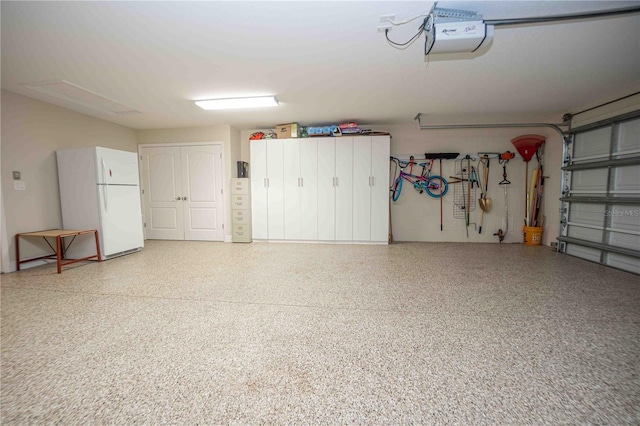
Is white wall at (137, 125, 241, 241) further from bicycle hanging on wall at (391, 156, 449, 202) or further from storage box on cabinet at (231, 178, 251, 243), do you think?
bicycle hanging on wall at (391, 156, 449, 202)

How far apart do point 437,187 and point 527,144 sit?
173 centimetres

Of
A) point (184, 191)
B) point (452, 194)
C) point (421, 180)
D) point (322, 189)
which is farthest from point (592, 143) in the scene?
point (184, 191)

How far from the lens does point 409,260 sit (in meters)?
3.86

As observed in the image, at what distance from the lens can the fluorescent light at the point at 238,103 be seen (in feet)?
12.0

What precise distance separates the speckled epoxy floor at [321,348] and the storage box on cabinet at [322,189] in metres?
1.93

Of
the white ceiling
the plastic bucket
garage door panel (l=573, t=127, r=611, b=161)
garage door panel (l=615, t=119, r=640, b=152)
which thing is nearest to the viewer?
the white ceiling

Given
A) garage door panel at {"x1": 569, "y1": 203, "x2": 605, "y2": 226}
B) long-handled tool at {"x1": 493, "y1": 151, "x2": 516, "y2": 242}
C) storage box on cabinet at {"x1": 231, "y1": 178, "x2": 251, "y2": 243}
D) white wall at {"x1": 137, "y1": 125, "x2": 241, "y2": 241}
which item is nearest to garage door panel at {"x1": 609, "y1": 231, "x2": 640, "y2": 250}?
garage door panel at {"x1": 569, "y1": 203, "x2": 605, "y2": 226}

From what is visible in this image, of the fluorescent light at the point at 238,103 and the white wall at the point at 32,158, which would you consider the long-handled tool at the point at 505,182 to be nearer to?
the fluorescent light at the point at 238,103

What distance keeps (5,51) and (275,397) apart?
3.93 meters

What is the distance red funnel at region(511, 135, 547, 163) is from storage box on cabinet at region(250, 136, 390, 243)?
250 cm

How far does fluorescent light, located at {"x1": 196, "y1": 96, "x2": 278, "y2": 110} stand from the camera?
12.0ft

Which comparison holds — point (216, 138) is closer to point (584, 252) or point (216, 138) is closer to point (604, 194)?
point (604, 194)

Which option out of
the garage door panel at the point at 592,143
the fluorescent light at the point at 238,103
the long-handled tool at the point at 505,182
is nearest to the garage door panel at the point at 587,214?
the garage door panel at the point at 592,143

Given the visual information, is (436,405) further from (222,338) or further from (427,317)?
(222,338)
